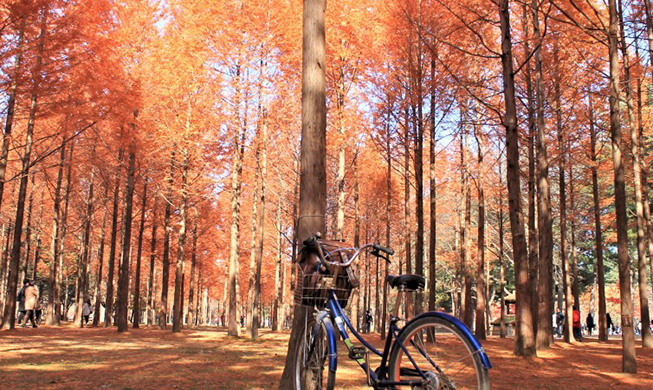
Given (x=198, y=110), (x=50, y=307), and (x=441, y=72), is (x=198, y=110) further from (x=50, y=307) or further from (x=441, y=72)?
(x=50, y=307)

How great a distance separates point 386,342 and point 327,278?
0.59m

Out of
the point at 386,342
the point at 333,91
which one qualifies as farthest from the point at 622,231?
the point at 333,91

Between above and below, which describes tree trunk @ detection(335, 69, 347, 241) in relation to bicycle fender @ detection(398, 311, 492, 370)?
above

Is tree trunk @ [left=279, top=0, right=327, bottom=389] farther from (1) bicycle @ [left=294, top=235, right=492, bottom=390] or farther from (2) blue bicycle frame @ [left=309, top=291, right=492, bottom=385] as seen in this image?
(2) blue bicycle frame @ [left=309, top=291, right=492, bottom=385]

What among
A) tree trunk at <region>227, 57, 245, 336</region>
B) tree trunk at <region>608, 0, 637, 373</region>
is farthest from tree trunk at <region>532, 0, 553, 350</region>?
tree trunk at <region>227, 57, 245, 336</region>

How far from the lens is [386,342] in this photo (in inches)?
133

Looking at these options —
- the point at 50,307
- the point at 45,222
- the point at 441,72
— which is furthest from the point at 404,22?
the point at 45,222

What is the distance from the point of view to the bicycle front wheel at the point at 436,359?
2.69 metres

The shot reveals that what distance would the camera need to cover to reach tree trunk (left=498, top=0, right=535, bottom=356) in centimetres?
1049

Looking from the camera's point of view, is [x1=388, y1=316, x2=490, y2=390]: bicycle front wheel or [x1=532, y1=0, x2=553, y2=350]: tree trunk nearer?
[x1=388, y1=316, x2=490, y2=390]: bicycle front wheel

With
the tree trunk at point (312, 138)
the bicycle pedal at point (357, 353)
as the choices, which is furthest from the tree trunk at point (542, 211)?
the bicycle pedal at point (357, 353)

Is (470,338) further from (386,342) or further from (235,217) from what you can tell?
(235,217)

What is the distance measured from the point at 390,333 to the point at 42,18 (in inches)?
513

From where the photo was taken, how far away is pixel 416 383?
9.77 ft
